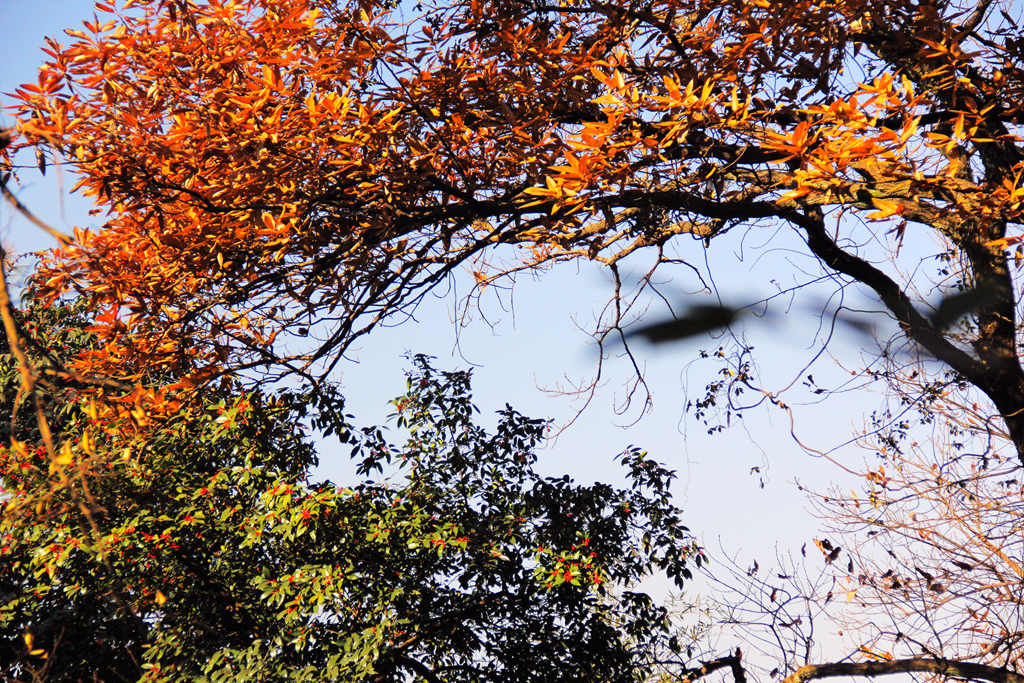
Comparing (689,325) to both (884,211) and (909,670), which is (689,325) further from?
(909,670)

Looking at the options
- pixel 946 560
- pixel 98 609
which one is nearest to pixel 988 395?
pixel 946 560

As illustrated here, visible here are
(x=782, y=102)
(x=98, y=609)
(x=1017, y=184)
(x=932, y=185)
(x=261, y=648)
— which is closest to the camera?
(x=932, y=185)

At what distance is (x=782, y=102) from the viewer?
4.15 m

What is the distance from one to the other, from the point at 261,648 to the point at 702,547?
119 inches

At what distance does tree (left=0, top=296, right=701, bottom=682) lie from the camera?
5.28 m

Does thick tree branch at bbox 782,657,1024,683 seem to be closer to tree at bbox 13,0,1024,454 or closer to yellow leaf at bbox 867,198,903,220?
tree at bbox 13,0,1024,454

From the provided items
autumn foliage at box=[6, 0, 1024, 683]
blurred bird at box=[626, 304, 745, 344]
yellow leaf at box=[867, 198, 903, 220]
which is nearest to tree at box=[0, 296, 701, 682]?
autumn foliage at box=[6, 0, 1024, 683]

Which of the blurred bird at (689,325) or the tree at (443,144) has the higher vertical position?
the tree at (443,144)

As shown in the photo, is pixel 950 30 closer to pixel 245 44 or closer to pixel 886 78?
pixel 886 78

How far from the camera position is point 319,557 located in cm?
529

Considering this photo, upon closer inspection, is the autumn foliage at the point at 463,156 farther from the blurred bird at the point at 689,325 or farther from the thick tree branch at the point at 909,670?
the blurred bird at the point at 689,325

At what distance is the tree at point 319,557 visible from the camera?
528cm

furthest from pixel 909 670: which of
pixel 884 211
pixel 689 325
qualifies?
pixel 689 325

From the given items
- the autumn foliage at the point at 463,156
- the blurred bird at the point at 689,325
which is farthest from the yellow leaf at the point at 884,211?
the blurred bird at the point at 689,325
